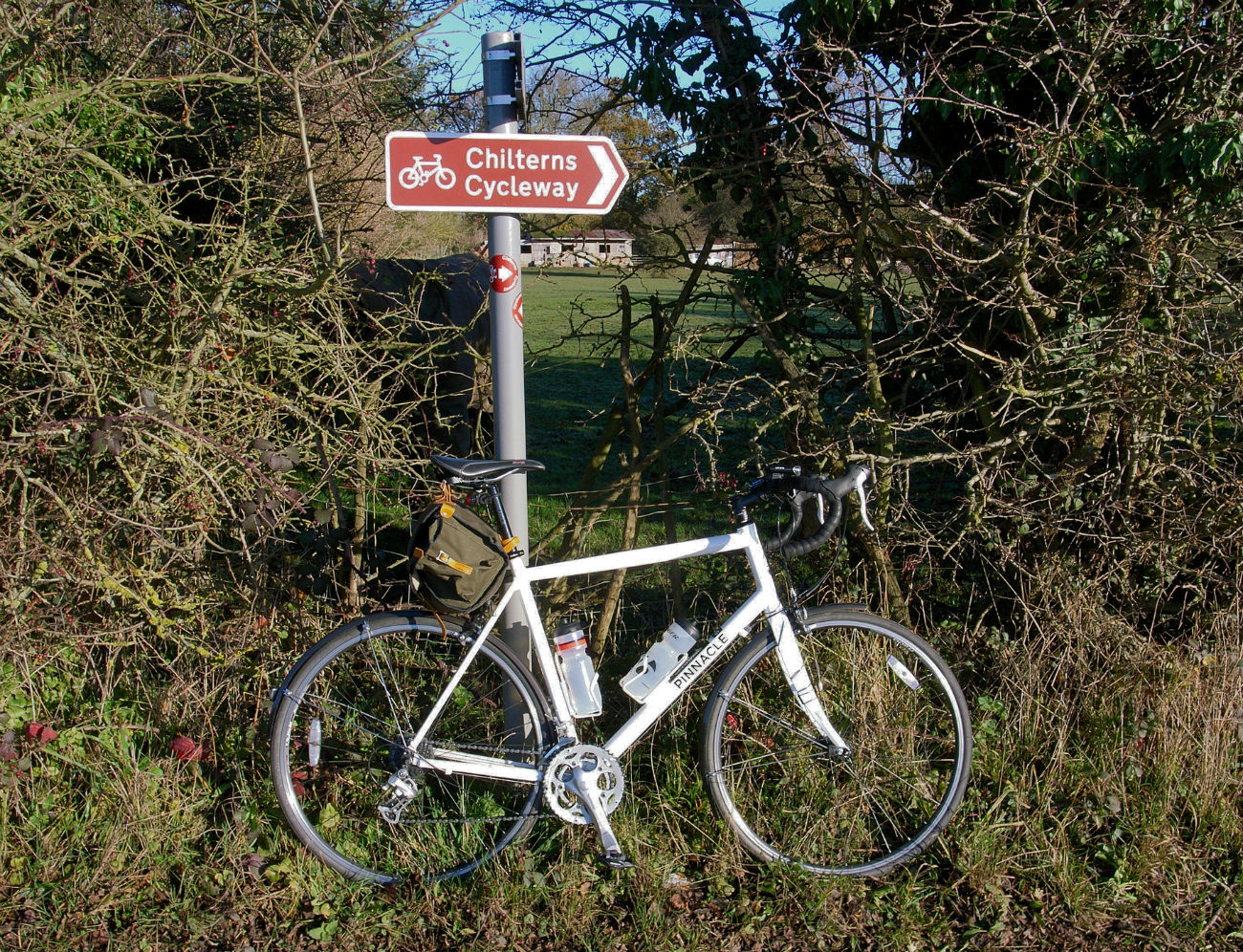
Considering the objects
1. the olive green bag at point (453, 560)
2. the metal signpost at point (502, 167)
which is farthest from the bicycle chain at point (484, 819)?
the metal signpost at point (502, 167)

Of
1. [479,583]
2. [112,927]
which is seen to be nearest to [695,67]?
[479,583]

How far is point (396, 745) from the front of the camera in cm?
297

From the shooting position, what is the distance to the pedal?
9.14ft

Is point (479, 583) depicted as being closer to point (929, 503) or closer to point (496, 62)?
point (496, 62)

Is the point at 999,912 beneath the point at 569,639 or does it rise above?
beneath

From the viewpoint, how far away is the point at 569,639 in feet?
9.62

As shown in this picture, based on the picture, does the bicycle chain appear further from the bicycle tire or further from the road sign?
the road sign

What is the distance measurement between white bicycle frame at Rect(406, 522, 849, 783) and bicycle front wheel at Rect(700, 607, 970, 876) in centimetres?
8

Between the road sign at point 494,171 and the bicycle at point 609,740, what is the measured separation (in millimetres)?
764

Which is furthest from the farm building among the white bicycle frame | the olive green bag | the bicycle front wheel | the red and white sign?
the bicycle front wheel

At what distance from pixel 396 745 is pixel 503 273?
4.93ft

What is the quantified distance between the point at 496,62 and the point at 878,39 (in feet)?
5.43

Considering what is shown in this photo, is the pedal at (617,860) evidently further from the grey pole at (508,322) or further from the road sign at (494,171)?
the road sign at (494,171)

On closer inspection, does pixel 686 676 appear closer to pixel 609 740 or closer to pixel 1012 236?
pixel 609 740
